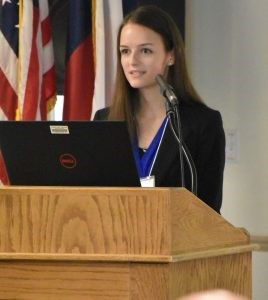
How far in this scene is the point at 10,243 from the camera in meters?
1.63

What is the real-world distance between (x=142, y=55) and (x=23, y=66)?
984 mm

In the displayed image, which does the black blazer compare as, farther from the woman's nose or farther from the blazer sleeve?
the woman's nose

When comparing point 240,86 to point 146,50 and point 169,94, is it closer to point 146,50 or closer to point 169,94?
point 146,50

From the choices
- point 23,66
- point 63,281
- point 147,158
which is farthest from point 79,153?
point 23,66

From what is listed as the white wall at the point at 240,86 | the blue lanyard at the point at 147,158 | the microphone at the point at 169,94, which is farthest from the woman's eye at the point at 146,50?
the white wall at the point at 240,86

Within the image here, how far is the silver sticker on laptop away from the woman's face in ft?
2.83

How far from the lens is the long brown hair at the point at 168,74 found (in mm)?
2604

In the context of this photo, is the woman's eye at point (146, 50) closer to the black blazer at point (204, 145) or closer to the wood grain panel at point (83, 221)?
the black blazer at point (204, 145)

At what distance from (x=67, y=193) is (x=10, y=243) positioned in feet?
0.55

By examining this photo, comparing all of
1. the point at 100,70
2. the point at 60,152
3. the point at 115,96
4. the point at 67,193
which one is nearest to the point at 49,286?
the point at 67,193

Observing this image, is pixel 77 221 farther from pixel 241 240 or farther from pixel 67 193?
pixel 241 240

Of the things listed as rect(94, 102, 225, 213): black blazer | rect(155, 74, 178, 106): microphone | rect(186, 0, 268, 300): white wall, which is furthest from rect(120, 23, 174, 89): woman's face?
rect(186, 0, 268, 300): white wall

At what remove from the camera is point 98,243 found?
1596 mm

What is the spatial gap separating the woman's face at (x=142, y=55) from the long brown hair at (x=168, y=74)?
2 centimetres
